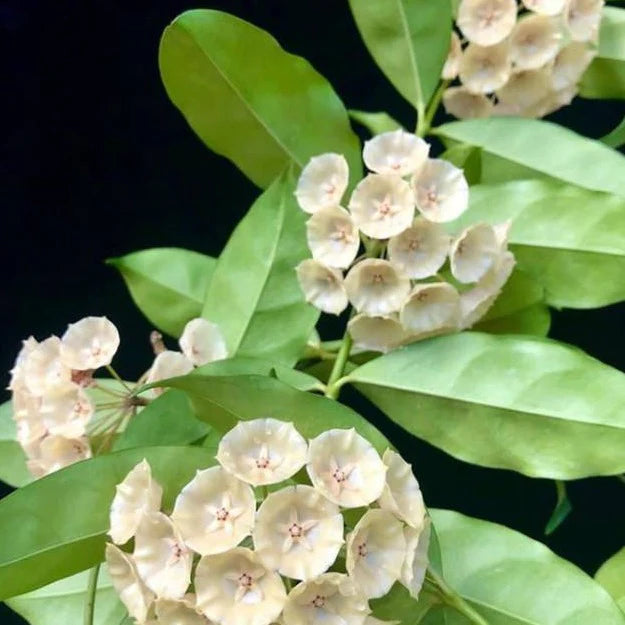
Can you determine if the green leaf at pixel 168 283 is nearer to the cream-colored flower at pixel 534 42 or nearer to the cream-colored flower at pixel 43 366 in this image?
the cream-colored flower at pixel 43 366

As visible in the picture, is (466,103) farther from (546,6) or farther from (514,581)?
(514,581)

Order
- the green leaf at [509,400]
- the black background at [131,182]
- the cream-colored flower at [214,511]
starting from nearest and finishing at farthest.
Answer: the cream-colored flower at [214,511] → the green leaf at [509,400] → the black background at [131,182]

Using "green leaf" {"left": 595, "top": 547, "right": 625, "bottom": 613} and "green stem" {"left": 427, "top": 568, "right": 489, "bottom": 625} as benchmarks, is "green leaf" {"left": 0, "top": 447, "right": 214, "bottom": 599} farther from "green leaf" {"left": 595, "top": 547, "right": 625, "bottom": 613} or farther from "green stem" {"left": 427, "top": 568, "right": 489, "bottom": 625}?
"green leaf" {"left": 595, "top": 547, "right": 625, "bottom": 613}

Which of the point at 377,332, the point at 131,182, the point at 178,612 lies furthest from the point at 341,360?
the point at 131,182

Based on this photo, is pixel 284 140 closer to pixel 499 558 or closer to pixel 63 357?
pixel 63 357

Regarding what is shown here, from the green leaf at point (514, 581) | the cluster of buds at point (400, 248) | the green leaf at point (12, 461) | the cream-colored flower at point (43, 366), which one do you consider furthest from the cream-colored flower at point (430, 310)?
the green leaf at point (12, 461)

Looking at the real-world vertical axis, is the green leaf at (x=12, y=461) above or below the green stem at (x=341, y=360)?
below

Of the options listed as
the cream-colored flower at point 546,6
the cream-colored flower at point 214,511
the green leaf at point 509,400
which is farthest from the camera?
the cream-colored flower at point 546,6

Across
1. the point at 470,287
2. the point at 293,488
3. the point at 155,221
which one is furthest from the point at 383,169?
the point at 155,221
